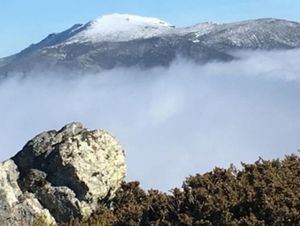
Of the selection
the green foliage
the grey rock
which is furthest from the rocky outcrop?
the green foliage

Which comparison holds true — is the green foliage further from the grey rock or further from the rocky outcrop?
the grey rock

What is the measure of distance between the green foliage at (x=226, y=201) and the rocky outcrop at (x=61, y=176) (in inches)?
14.2

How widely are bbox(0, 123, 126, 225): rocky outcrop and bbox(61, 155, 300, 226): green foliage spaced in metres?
0.36

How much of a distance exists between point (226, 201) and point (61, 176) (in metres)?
3.18

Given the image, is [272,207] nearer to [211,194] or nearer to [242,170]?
[211,194]

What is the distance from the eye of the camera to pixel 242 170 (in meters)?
11.5

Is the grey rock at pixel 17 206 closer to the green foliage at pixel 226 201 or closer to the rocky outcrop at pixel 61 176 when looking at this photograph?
the rocky outcrop at pixel 61 176

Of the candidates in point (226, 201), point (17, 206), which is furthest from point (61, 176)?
point (226, 201)

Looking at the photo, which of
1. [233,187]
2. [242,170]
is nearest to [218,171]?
[242,170]

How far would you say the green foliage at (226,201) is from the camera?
9594 millimetres

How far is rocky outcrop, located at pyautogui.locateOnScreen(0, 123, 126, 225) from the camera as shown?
1177 centimetres

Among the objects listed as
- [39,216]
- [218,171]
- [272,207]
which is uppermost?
[218,171]

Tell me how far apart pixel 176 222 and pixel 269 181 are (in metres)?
1.26

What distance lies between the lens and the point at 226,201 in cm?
995
